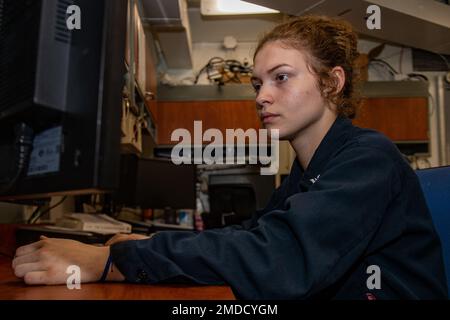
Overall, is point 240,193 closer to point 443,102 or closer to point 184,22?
point 184,22

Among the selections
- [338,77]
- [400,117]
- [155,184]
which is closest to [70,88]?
[338,77]

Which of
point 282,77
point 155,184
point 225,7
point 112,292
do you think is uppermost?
point 225,7

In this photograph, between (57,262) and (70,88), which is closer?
(70,88)

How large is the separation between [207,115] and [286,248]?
9.26 ft

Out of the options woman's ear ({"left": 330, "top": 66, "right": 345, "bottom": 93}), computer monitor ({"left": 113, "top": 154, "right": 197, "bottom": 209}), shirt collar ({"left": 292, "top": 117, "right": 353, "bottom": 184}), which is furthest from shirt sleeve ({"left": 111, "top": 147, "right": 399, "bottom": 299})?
computer monitor ({"left": 113, "top": 154, "right": 197, "bottom": 209})

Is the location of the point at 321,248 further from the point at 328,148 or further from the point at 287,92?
the point at 287,92

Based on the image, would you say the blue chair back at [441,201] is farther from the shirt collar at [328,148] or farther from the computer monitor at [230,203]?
the computer monitor at [230,203]

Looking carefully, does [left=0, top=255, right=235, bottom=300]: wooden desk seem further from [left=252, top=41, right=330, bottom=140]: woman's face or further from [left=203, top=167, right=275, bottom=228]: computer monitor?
[left=203, top=167, right=275, bottom=228]: computer monitor

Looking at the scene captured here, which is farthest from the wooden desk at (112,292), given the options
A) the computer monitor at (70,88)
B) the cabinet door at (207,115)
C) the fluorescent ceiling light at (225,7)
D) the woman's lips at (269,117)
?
the cabinet door at (207,115)

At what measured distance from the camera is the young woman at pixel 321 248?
576mm

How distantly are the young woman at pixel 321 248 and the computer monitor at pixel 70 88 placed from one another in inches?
8.3

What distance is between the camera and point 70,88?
0.44 m

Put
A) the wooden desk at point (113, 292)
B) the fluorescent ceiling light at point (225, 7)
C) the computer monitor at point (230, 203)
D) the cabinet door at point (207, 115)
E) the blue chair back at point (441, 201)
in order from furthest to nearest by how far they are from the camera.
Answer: the cabinet door at point (207, 115), the fluorescent ceiling light at point (225, 7), the computer monitor at point (230, 203), the blue chair back at point (441, 201), the wooden desk at point (113, 292)

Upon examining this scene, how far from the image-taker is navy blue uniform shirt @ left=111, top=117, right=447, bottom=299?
0.57m
